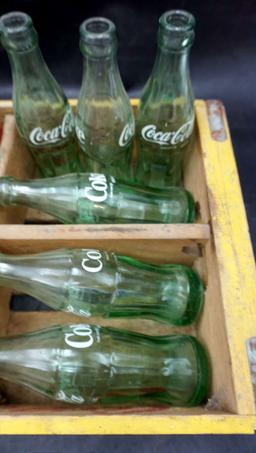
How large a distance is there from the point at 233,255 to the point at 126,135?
0.28 metres

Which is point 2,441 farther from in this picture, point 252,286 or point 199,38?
point 199,38

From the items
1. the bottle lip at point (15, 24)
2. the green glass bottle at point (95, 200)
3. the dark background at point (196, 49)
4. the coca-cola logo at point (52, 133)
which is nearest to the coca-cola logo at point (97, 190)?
the green glass bottle at point (95, 200)

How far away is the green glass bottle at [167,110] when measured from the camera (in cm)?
60

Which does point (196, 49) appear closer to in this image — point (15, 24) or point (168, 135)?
point (168, 135)

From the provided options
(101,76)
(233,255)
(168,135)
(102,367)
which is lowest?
(102,367)

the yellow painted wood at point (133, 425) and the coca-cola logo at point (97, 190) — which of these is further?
the coca-cola logo at point (97, 190)

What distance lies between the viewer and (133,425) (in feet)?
1.61

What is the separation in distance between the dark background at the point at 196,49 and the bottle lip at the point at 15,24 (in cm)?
41

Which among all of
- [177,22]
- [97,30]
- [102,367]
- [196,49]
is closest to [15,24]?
[97,30]

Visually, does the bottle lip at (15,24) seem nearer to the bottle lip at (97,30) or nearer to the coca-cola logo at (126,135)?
the bottle lip at (97,30)

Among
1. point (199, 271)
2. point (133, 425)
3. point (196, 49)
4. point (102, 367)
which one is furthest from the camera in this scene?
point (196, 49)

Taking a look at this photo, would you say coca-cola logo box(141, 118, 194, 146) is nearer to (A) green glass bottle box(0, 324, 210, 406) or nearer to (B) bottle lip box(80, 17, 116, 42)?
(B) bottle lip box(80, 17, 116, 42)

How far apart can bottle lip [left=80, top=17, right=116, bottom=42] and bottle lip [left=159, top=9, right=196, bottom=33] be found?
7 centimetres

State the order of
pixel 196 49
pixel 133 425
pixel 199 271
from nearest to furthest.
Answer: pixel 133 425
pixel 199 271
pixel 196 49
